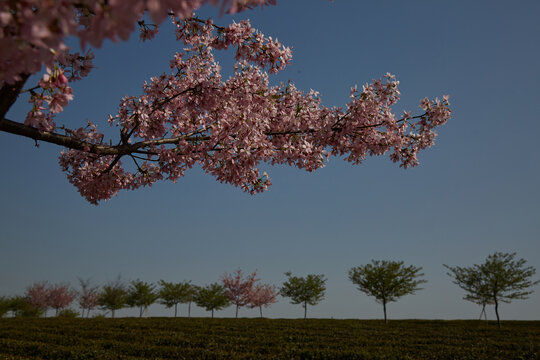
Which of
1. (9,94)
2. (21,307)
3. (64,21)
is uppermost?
(9,94)

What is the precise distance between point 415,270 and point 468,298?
16.5 feet

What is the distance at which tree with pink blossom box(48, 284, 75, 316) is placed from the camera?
46.2 metres

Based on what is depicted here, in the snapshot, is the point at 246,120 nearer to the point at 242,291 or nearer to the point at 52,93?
the point at 52,93

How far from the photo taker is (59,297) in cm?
4606

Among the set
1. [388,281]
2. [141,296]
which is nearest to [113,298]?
[141,296]

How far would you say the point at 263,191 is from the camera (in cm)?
689

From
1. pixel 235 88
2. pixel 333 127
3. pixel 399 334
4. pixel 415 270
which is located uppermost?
pixel 235 88

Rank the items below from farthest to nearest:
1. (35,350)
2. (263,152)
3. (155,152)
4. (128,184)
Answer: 1. (35,350)
2. (128,184)
3. (155,152)
4. (263,152)

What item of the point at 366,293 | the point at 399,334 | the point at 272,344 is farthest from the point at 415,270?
the point at 272,344

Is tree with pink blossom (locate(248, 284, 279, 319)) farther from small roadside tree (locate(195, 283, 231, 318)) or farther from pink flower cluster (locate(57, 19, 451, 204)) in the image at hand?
pink flower cluster (locate(57, 19, 451, 204))

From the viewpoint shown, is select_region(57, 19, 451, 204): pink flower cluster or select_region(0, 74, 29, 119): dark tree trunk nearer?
select_region(0, 74, 29, 119): dark tree trunk

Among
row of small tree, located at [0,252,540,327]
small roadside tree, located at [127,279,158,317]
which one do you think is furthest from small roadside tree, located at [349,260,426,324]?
small roadside tree, located at [127,279,158,317]

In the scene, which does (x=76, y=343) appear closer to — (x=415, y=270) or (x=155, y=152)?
(x=155, y=152)

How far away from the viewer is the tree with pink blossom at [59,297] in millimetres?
46156
